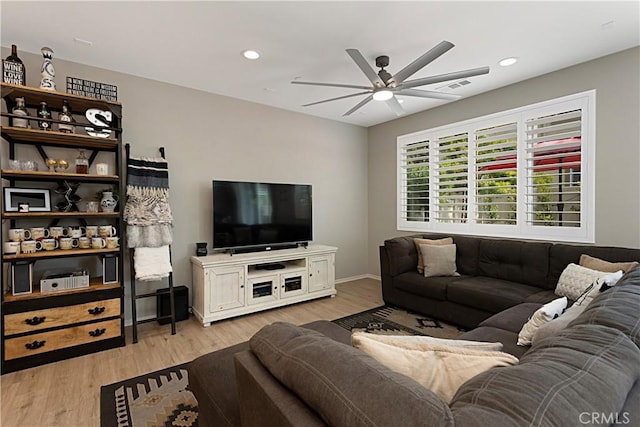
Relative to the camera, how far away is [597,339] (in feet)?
3.15

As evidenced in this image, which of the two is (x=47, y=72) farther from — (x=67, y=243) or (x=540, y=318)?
(x=540, y=318)

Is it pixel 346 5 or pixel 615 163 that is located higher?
pixel 346 5

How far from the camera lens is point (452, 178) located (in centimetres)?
439

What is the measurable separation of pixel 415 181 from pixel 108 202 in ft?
13.5

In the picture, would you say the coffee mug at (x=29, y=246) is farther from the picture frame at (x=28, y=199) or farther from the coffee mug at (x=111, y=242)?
the coffee mug at (x=111, y=242)

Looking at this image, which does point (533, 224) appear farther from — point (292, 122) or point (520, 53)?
point (292, 122)

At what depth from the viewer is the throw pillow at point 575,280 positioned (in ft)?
8.19

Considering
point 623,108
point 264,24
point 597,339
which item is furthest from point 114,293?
point 623,108

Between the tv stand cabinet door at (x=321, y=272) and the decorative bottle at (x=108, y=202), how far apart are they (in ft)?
7.79

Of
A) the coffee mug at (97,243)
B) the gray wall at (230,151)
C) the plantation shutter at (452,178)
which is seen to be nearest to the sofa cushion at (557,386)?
the coffee mug at (97,243)

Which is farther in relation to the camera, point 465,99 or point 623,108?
point 465,99

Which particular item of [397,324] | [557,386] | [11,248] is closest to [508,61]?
[397,324]

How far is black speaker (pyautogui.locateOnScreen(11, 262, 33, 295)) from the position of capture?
2488 mm

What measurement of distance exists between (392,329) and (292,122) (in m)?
3.23
